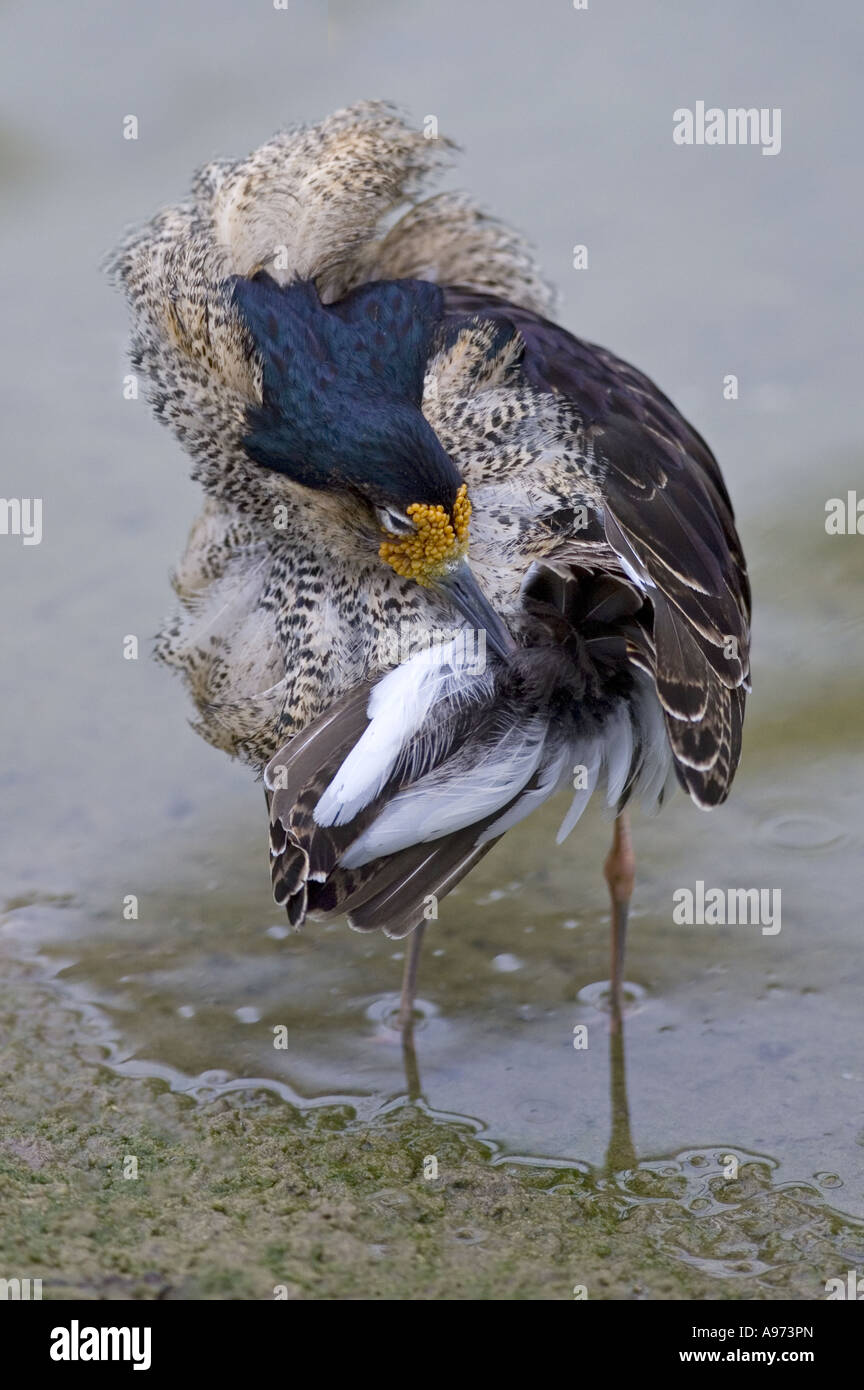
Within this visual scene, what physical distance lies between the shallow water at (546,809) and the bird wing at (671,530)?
150cm

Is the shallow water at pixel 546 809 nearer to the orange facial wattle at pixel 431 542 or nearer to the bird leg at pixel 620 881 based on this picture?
the bird leg at pixel 620 881

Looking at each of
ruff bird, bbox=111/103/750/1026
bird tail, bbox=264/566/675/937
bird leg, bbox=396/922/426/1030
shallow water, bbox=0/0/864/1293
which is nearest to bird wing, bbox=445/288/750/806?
ruff bird, bbox=111/103/750/1026

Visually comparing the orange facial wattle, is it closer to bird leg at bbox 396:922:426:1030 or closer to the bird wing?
the bird wing

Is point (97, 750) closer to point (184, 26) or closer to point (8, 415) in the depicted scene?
point (8, 415)

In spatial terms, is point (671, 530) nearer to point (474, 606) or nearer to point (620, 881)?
point (474, 606)

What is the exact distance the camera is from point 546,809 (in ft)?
26.1

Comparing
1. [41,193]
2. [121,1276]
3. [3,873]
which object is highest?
[41,193]

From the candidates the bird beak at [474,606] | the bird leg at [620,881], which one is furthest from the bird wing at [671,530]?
the bird leg at [620,881]

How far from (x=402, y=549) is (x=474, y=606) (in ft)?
0.99

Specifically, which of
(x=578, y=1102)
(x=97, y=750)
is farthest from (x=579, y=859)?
(x=97, y=750)

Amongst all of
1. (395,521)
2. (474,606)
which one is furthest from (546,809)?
(395,521)

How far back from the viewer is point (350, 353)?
18.9 ft

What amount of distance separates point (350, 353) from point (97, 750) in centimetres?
303

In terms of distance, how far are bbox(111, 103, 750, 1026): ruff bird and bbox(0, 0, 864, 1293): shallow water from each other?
Answer: 0.43 metres
